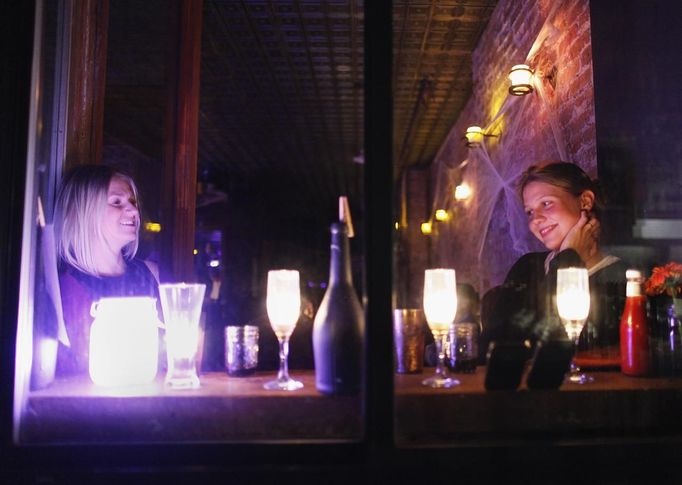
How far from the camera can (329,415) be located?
1354 millimetres

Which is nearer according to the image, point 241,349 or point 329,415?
point 329,415

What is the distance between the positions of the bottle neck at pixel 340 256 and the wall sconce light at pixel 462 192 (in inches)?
191

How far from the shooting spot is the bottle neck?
144 cm

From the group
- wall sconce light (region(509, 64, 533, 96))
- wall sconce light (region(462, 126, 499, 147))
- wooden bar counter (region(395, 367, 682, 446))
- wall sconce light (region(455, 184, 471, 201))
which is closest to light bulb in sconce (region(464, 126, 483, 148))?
wall sconce light (region(462, 126, 499, 147))

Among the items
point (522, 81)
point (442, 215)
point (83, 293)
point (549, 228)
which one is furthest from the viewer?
point (442, 215)

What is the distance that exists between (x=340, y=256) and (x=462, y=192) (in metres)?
5.20

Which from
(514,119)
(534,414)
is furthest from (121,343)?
(514,119)

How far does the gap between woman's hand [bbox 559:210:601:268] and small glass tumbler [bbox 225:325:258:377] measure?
1.83 metres

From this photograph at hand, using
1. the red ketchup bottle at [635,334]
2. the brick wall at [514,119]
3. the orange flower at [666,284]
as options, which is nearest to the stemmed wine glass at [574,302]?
the red ketchup bottle at [635,334]

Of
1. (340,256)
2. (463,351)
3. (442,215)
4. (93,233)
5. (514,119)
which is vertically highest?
(514,119)

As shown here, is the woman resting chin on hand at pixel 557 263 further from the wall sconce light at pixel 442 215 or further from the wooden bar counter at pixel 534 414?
the wall sconce light at pixel 442 215

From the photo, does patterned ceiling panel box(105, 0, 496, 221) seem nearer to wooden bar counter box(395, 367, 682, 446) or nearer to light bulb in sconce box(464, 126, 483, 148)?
light bulb in sconce box(464, 126, 483, 148)

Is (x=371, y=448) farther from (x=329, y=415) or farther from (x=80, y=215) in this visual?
(x=80, y=215)

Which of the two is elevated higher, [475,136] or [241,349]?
[475,136]
